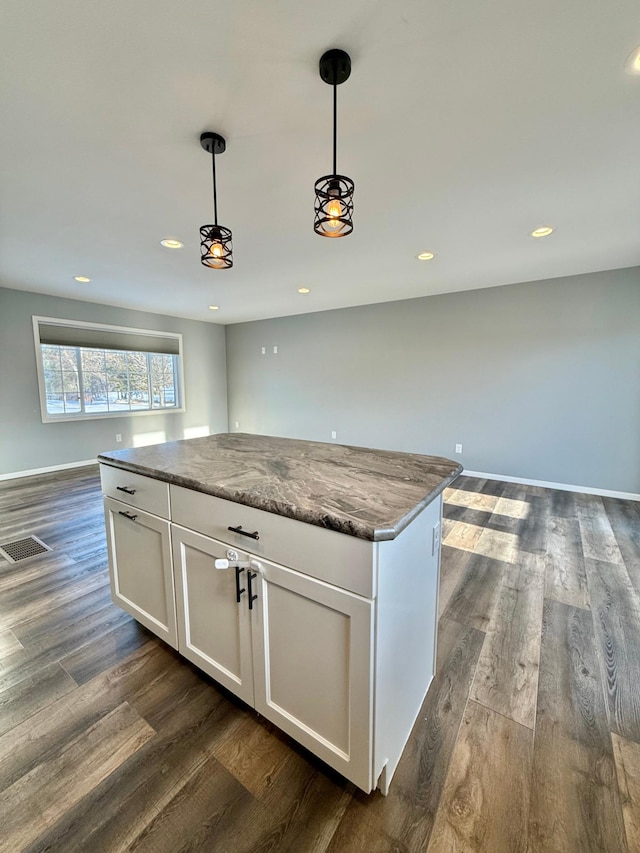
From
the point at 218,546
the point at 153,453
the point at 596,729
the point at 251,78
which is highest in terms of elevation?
the point at 251,78

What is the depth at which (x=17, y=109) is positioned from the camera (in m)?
1.49

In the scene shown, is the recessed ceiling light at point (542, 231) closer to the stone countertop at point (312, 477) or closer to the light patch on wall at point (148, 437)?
the stone countertop at point (312, 477)

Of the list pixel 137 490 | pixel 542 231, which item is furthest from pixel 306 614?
pixel 542 231

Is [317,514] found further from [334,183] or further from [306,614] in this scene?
[334,183]

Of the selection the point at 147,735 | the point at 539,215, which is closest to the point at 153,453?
the point at 147,735

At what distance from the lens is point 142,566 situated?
1.61 metres

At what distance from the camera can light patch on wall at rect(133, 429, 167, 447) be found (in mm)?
5902

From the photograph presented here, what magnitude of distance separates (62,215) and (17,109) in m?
1.08

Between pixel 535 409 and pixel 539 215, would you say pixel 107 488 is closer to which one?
pixel 539 215

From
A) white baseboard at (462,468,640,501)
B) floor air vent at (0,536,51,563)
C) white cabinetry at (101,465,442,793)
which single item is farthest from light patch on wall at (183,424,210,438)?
white cabinetry at (101,465,442,793)

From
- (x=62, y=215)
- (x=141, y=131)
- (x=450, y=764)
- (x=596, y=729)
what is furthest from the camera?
(x=62, y=215)

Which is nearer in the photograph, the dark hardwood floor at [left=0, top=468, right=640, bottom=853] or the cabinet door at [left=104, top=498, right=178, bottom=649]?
the dark hardwood floor at [left=0, top=468, right=640, bottom=853]

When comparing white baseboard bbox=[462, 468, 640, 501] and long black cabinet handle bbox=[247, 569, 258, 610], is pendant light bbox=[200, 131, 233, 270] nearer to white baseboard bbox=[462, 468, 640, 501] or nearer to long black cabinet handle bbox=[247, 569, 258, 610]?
long black cabinet handle bbox=[247, 569, 258, 610]

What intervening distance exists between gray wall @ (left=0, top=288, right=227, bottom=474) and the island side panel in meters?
5.53
